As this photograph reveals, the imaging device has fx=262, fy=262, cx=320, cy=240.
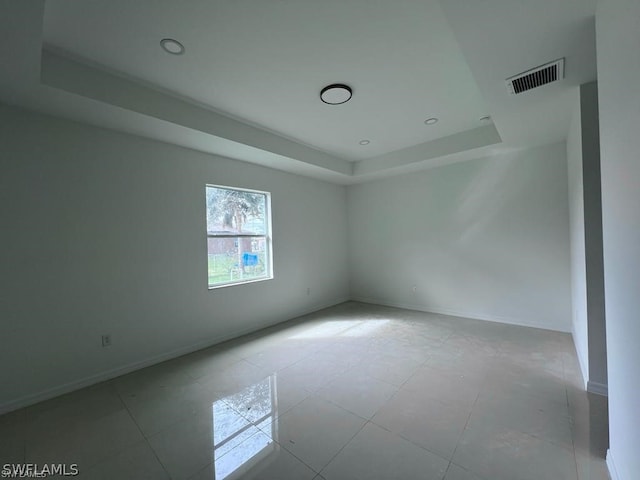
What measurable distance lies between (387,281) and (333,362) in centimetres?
260

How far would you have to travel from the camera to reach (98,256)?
255 centimetres

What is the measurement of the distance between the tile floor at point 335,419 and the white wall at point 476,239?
2.74 ft

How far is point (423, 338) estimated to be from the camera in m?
3.38

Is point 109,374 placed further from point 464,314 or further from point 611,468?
point 464,314

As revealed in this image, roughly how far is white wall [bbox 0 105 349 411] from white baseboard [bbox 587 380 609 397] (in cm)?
362

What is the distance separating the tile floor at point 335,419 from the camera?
151 cm

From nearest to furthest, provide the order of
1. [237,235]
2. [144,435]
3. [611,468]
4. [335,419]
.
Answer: [611,468]
[144,435]
[335,419]
[237,235]

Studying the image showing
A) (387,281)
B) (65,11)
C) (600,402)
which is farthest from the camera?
(387,281)

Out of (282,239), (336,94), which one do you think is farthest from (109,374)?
(336,94)

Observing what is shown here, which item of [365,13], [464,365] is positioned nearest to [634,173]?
[365,13]

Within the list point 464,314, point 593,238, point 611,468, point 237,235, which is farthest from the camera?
point 464,314

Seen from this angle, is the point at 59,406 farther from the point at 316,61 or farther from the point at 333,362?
the point at 316,61

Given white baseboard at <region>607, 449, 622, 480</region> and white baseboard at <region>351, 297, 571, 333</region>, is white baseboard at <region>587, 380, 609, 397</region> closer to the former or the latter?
white baseboard at <region>607, 449, 622, 480</region>

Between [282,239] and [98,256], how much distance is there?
92.3 inches
